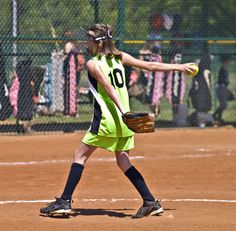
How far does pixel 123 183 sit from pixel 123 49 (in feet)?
24.3

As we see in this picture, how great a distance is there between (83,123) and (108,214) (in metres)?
9.22

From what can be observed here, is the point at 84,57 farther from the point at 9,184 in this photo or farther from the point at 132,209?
the point at 132,209

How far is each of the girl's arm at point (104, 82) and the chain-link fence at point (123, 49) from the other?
876cm

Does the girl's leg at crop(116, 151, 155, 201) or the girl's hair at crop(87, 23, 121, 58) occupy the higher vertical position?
the girl's hair at crop(87, 23, 121, 58)

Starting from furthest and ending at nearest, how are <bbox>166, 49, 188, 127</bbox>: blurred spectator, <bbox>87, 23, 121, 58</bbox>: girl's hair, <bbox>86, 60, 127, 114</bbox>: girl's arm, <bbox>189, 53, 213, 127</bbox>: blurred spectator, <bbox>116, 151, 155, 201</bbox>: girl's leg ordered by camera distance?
<bbox>189, 53, 213, 127</bbox>: blurred spectator → <bbox>166, 49, 188, 127</bbox>: blurred spectator → <bbox>116, 151, 155, 201</bbox>: girl's leg → <bbox>87, 23, 121, 58</bbox>: girl's hair → <bbox>86, 60, 127, 114</bbox>: girl's arm

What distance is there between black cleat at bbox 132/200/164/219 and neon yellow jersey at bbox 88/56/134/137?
71 centimetres

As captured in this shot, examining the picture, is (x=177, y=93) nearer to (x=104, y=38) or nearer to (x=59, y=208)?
(x=104, y=38)

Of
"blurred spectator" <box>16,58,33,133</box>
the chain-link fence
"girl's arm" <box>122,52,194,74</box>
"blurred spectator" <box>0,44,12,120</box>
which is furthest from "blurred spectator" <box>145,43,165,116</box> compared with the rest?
"girl's arm" <box>122,52,194,74</box>

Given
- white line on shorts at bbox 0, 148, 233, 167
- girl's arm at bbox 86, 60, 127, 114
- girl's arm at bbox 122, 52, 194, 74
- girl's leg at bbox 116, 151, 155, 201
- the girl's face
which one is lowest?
white line on shorts at bbox 0, 148, 233, 167

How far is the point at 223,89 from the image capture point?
19438 mm

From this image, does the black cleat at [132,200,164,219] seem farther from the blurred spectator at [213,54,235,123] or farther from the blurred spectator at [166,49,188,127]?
the blurred spectator at [213,54,235,123]

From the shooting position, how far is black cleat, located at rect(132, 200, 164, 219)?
810 centimetres

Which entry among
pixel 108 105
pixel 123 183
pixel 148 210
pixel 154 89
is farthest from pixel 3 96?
pixel 148 210

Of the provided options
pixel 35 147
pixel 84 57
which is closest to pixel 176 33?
pixel 84 57
